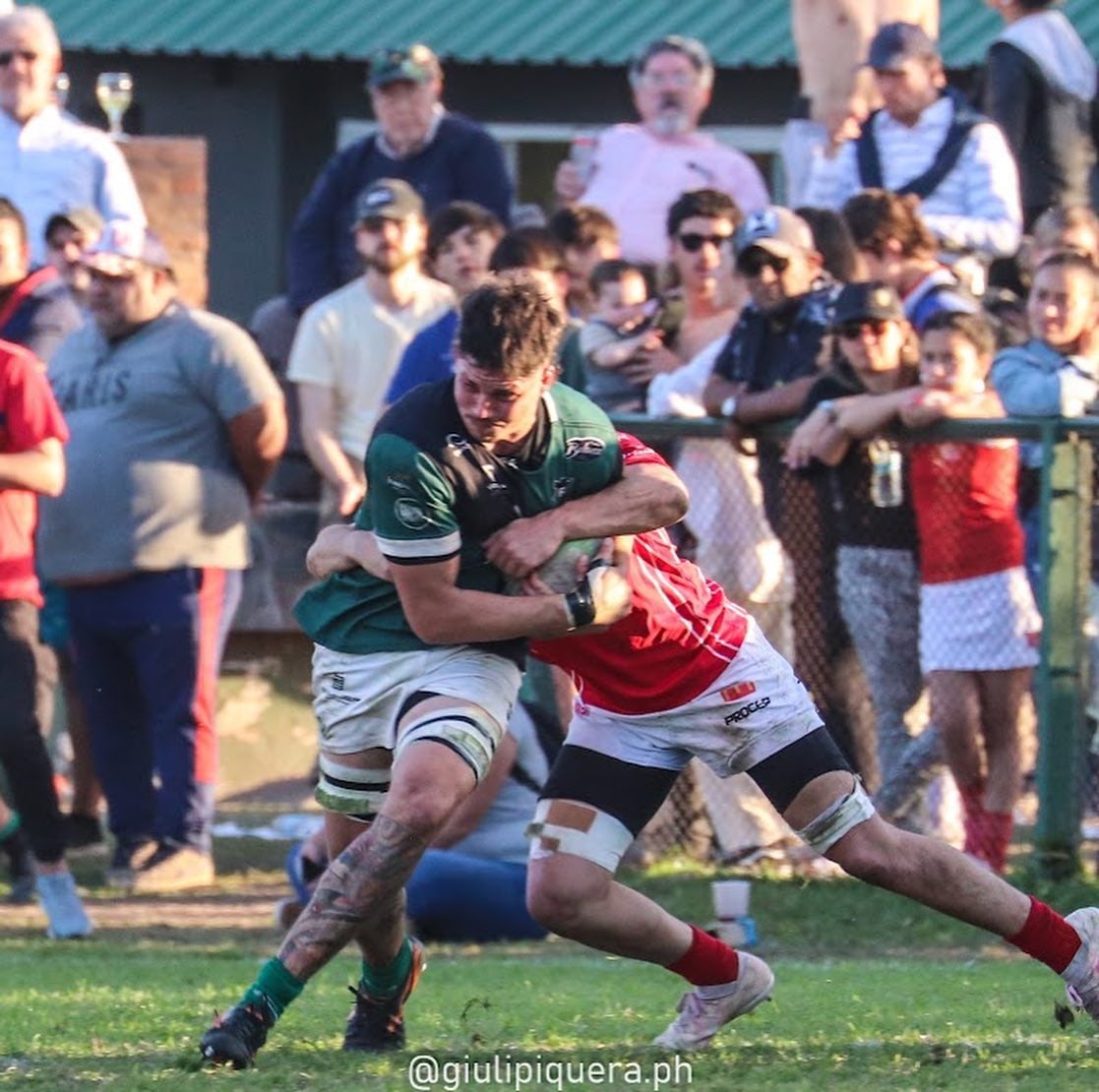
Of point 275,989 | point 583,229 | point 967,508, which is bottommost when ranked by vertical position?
point 275,989

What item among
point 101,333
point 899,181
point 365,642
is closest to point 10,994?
point 365,642

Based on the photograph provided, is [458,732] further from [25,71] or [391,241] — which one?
[25,71]

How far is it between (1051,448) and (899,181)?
239 cm

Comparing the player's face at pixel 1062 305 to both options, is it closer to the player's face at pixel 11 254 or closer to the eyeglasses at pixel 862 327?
the eyeglasses at pixel 862 327

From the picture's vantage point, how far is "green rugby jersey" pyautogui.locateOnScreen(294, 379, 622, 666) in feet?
19.8

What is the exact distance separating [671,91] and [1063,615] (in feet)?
13.3

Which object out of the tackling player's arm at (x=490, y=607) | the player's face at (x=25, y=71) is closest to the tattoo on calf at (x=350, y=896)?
the tackling player's arm at (x=490, y=607)

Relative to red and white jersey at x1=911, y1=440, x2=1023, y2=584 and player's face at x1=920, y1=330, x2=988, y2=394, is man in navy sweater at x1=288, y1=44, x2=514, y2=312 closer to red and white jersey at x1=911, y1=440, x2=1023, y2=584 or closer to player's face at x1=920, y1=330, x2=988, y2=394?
player's face at x1=920, y1=330, x2=988, y2=394

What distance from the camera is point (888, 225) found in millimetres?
10664

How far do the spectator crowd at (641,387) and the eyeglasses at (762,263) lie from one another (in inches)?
0.4

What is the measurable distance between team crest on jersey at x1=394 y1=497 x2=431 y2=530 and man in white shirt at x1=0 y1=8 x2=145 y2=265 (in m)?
6.96

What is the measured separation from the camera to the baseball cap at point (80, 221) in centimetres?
1210

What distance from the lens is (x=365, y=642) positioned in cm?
642

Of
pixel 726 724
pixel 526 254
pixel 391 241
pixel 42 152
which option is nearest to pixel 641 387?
pixel 526 254
